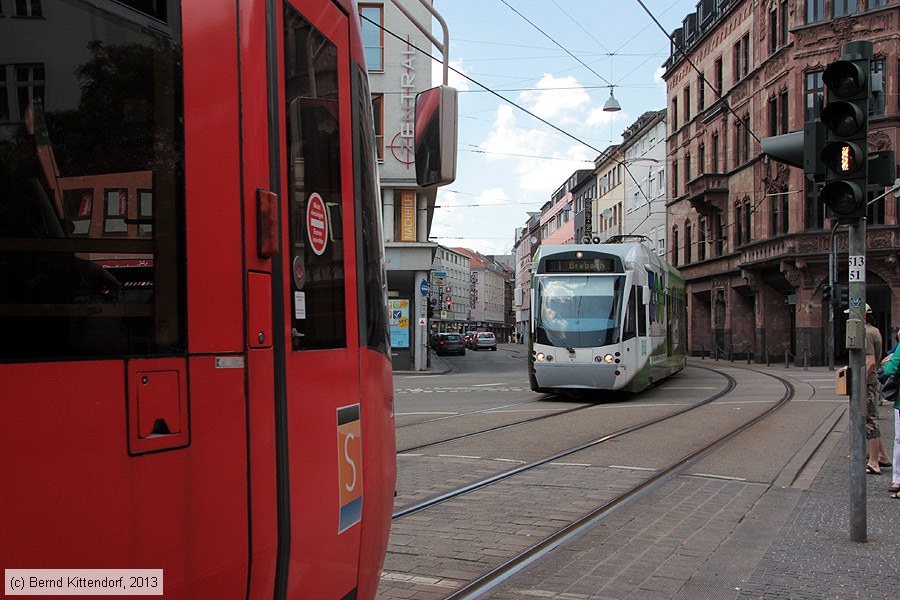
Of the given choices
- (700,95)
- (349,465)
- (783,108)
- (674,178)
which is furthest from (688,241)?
(349,465)

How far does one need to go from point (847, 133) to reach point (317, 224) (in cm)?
484

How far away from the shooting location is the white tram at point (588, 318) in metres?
17.4

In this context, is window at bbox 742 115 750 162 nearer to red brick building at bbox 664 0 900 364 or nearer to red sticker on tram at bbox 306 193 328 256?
red brick building at bbox 664 0 900 364

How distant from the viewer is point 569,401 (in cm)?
1900

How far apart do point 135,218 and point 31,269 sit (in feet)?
1.02

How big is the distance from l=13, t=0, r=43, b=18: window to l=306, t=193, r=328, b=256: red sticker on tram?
41.8 inches

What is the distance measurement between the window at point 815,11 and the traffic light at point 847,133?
119ft

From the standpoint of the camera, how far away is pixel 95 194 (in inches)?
88.9

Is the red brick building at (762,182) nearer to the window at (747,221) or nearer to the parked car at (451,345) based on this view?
the window at (747,221)

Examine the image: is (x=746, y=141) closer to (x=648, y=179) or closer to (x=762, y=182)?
(x=762, y=182)

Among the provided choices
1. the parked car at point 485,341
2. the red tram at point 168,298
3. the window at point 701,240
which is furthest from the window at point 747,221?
the red tram at point 168,298

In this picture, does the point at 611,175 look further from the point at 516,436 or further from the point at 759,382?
the point at 516,436

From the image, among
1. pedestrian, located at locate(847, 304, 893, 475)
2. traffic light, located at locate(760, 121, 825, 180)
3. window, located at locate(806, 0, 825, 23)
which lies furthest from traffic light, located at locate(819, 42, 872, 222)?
window, located at locate(806, 0, 825, 23)

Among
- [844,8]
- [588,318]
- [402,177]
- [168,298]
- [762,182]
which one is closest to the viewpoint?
[168,298]
